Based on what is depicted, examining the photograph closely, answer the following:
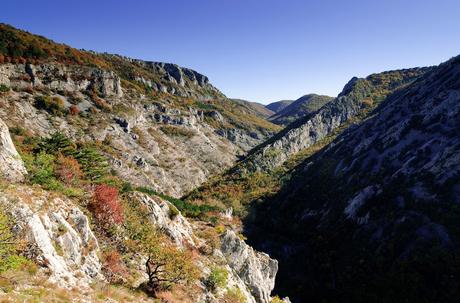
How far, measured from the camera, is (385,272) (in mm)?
46500

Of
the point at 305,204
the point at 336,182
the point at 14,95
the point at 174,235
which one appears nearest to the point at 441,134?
the point at 336,182

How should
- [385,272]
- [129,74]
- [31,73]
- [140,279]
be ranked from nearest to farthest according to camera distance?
1. [140,279]
2. [385,272]
3. [31,73]
4. [129,74]

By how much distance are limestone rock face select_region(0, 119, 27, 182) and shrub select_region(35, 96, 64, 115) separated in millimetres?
62941

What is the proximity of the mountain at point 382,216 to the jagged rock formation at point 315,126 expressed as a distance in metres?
28.3

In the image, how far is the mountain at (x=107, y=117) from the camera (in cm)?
8119

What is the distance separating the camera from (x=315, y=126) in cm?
16888

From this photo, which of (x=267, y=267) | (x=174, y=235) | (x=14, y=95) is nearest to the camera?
(x=174, y=235)

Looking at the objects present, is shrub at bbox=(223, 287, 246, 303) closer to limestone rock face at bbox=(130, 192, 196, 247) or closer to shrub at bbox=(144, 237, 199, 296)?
shrub at bbox=(144, 237, 199, 296)

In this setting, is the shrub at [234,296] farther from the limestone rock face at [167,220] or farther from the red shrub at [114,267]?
the red shrub at [114,267]

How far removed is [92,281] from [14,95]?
80.9 meters

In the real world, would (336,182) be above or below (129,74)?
below

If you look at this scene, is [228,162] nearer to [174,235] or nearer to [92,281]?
[174,235]

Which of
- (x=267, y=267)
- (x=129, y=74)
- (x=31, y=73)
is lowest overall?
(x=267, y=267)

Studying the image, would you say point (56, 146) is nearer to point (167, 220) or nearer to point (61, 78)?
point (167, 220)
